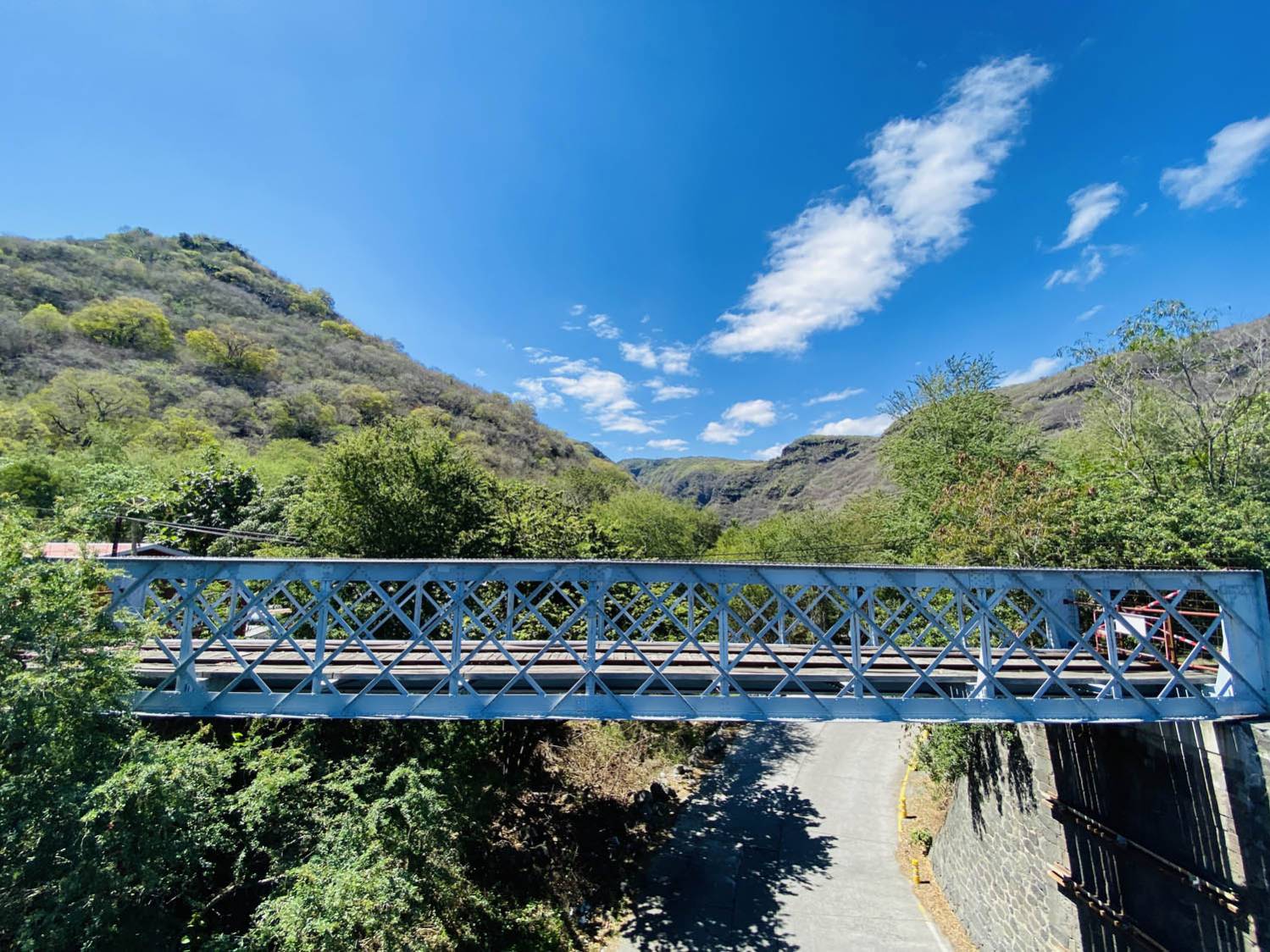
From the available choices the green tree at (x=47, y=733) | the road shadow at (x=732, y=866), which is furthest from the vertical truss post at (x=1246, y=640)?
the green tree at (x=47, y=733)

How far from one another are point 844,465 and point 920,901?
5275 inches

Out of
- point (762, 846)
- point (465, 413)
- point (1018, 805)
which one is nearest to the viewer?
point (1018, 805)

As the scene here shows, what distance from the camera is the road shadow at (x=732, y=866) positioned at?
10922 millimetres

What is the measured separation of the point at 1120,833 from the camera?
24.1ft

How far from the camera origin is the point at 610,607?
619 inches

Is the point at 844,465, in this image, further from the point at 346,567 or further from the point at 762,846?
the point at 346,567

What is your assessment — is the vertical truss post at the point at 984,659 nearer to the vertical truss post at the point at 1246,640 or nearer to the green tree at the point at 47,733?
the vertical truss post at the point at 1246,640

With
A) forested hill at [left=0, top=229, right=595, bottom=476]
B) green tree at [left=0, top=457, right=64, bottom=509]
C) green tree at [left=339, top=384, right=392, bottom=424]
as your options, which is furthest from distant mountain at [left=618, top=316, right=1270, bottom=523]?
green tree at [left=0, top=457, right=64, bottom=509]

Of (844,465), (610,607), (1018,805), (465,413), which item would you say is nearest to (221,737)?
(610,607)

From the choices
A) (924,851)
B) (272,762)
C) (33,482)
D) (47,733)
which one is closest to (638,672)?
(272,762)

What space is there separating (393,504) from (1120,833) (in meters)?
15.3

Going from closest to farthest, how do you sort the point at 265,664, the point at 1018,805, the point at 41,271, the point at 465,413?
the point at 265,664 < the point at 1018,805 < the point at 41,271 < the point at 465,413

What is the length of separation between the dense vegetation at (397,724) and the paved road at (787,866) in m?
1.62

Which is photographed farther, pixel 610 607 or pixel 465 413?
pixel 465 413
